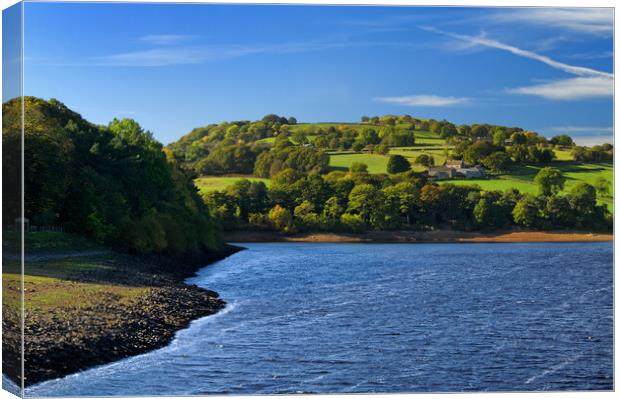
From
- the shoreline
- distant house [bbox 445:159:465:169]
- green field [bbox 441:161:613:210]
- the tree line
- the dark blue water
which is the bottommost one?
the dark blue water

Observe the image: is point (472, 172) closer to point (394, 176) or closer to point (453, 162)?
point (453, 162)

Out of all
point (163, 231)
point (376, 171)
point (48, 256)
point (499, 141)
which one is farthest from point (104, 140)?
point (499, 141)

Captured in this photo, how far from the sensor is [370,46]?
18.5 m

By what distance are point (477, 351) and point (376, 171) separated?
172 inches

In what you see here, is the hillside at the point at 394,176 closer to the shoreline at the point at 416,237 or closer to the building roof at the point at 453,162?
the building roof at the point at 453,162

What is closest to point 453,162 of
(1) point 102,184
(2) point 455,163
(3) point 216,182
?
(2) point 455,163

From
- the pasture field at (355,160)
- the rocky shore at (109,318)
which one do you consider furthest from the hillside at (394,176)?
the rocky shore at (109,318)

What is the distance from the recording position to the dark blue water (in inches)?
647

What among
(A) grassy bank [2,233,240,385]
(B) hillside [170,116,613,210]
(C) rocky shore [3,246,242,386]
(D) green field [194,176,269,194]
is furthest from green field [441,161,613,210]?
(A) grassy bank [2,233,240,385]

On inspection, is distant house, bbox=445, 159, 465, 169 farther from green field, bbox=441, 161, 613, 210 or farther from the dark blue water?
the dark blue water

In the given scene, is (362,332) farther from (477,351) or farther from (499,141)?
(499,141)

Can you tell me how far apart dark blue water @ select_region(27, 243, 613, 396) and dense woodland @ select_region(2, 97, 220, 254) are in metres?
2.38

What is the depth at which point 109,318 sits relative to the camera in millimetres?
19203

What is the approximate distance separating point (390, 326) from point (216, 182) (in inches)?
193
